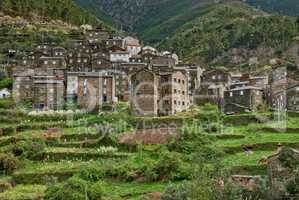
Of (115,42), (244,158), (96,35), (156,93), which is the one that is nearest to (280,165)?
(244,158)

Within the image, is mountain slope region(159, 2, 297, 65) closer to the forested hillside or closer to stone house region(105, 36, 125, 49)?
→ stone house region(105, 36, 125, 49)

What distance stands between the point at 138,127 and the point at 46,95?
1469 centimetres

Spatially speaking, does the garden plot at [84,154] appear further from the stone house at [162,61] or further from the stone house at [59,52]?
the stone house at [59,52]

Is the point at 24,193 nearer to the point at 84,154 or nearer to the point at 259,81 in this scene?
the point at 84,154

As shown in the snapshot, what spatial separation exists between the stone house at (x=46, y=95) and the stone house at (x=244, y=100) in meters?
15.8

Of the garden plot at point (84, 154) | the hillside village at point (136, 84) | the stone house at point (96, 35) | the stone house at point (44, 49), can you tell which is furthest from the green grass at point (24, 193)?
the stone house at point (96, 35)

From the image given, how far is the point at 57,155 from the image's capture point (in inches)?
2090

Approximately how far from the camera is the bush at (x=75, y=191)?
41344 mm

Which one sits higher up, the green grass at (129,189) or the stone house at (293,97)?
the stone house at (293,97)

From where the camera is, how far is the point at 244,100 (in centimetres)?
6594

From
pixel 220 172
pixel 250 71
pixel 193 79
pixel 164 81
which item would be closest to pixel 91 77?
pixel 164 81

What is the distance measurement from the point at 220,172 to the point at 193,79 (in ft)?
141

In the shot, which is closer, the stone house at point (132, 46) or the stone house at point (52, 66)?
the stone house at point (52, 66)

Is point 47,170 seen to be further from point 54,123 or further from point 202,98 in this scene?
point 202,98
